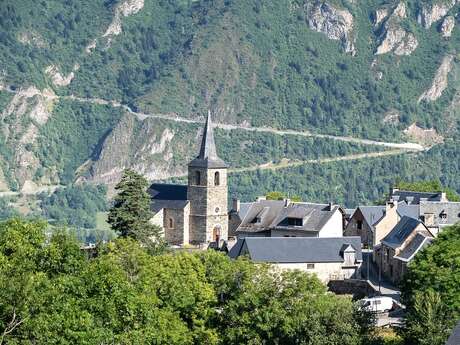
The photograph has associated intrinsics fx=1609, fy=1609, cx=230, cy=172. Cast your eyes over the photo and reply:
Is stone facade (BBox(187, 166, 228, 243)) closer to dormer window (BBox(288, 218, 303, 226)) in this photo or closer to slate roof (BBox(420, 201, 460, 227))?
dormer window (BBox(288, 218, 303, 226))

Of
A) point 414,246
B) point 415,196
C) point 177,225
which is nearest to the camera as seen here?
point 414,246

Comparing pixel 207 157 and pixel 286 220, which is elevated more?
pixel 207 157

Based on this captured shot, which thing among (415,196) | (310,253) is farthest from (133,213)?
(415,196)

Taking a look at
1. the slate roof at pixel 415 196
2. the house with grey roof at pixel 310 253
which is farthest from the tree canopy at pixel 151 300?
the slate roof at pixel 415 196

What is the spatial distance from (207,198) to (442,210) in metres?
15.4

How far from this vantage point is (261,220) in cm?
9988

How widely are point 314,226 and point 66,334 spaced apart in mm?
36670

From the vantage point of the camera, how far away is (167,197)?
105 meters

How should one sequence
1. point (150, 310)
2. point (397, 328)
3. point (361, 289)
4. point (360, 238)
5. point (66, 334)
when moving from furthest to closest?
point (360, 238), point (361, 289), point (397, 328), point (150, 310), point (66, 334)

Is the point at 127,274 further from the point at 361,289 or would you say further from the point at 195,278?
the point at 361,289

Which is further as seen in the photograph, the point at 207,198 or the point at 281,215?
the point at 207,198

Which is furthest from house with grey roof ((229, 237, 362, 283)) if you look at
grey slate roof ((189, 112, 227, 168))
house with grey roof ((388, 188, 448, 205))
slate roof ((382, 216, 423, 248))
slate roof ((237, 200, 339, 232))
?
grey slate roof ((189, 112, 227, 168))

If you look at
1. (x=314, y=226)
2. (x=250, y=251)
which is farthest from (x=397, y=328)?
(x=314, y=226)

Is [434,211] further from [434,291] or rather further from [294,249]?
[434,291]
